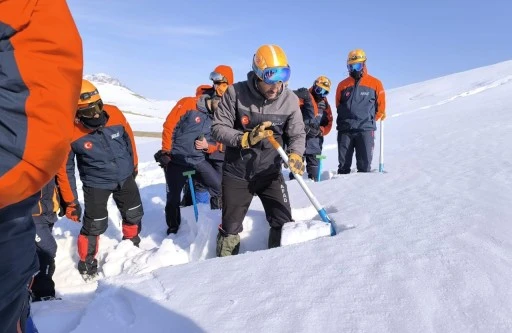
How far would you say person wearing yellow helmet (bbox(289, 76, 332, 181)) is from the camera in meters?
6.14

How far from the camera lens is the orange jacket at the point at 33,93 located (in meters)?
1.04

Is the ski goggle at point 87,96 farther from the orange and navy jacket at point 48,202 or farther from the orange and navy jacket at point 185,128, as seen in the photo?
the orange and navy jacket at point 185,128

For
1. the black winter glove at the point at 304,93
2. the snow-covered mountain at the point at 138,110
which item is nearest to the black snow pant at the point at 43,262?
the black winter glove at the point at 304,93

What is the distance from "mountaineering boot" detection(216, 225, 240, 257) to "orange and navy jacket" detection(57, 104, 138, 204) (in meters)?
1.41

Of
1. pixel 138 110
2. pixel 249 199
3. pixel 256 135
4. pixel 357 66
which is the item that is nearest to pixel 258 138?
pixel 256 135

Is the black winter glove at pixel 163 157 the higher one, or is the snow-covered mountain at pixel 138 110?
the black winter glove at pixel 163 157

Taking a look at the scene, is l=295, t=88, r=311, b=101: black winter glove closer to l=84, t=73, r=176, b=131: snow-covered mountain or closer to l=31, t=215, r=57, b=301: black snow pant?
l=31, t=215, r=57, b=301: black snow pant

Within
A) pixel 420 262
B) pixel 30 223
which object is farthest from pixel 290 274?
pixel 30 223

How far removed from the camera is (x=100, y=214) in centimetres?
421

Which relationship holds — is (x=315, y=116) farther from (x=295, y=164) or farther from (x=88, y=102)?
(x=88, y=102)

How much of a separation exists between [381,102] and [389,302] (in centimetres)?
487

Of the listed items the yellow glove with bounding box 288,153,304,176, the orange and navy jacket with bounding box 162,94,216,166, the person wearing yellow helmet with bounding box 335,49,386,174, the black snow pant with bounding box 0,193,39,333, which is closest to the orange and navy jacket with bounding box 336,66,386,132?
the person wearing yellow helmet with bounding box 335,49,386,174

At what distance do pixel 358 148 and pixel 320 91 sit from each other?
4.16ft

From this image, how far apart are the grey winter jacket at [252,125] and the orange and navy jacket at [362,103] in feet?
9.25
